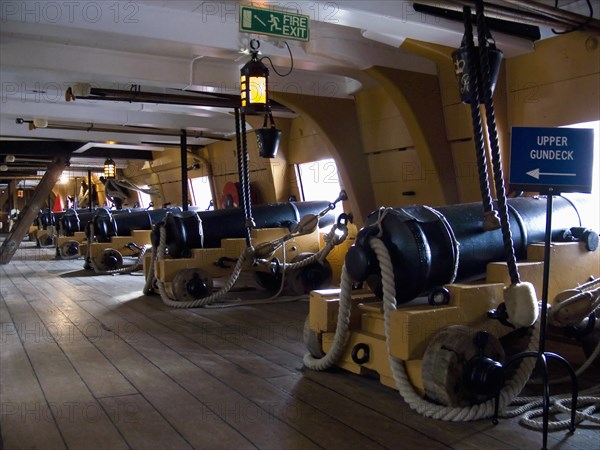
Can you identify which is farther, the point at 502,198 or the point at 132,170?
the point at 132,170

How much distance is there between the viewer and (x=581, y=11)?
12.9 feet

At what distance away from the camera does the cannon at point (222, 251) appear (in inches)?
204

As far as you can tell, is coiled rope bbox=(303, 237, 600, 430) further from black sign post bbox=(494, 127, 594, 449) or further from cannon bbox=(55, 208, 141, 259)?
cannon bbox=(55, 208, 141, 259)

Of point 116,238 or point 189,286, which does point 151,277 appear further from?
point 116,238

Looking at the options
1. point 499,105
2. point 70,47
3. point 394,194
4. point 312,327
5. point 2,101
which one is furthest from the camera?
point 2,101

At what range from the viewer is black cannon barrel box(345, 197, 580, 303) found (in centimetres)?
261

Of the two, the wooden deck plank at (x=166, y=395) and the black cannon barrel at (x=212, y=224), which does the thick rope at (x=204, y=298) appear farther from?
the wooden deck plank at (x=166, y=395)

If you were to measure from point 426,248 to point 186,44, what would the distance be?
260 cm

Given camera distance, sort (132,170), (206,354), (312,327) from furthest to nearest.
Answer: (132,170)
(206,354)
(312,327)

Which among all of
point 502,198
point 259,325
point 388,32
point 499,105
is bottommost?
point 259,325

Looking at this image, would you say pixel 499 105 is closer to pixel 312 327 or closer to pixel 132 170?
pixel 312 327

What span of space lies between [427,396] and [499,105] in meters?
2.88

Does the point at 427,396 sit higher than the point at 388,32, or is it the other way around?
the point at 388,32

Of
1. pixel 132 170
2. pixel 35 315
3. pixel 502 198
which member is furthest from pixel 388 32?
pixel 132 170
